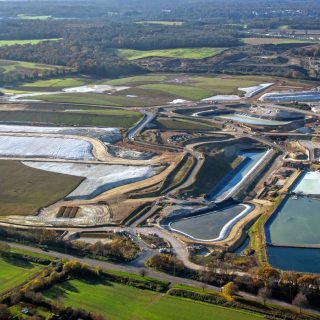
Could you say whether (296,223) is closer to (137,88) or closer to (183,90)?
(183,90)

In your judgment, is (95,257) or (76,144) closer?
(95,257)

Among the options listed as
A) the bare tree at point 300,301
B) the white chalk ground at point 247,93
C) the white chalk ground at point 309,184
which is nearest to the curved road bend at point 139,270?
the bare tree at point 300,301

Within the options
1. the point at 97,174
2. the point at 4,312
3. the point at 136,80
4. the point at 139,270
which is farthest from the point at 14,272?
the point at 136,80

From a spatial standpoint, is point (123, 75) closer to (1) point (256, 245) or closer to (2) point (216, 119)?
(2) point (216, 119)

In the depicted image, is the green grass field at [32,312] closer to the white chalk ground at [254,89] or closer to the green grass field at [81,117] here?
the green grass field at [81,117]

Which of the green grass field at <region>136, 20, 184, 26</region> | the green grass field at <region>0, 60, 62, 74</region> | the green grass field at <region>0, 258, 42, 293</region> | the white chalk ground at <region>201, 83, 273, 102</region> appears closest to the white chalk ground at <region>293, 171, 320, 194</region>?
the green grass field at <region>0, 258, 42, 293</region>

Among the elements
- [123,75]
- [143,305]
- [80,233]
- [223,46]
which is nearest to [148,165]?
[80,233]

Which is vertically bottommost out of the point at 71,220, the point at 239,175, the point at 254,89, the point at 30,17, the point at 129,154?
the point at 239,175

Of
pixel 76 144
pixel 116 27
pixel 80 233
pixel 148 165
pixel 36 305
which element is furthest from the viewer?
pixel 116 27
